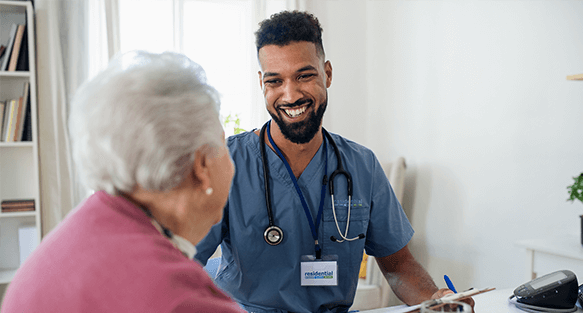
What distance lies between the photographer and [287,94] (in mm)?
1356

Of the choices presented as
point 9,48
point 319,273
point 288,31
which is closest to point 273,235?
point 319,273

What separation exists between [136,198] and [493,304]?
932 millimetres

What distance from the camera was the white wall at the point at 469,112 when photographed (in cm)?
187

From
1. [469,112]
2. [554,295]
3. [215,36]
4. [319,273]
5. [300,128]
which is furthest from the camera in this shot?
[215,36]

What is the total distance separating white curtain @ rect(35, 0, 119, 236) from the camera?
246 centimetres

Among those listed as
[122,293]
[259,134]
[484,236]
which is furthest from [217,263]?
[484,236]

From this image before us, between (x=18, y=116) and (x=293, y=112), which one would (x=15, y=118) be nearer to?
(x=18, y=116)

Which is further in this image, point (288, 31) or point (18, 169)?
point (18, 169)

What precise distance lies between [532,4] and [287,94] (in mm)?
1349

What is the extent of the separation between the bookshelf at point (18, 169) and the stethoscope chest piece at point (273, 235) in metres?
1.72

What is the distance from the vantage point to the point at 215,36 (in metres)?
3.00

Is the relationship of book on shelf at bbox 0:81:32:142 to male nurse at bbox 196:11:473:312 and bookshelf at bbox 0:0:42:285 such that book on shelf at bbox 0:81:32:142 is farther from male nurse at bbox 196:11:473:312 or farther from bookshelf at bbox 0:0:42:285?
male nurse at bbox 196:11:473:312

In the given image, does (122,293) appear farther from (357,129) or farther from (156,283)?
(357,129)

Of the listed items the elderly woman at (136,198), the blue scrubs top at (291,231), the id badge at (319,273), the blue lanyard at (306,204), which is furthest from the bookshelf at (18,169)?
the elderly woman at (136,198)
